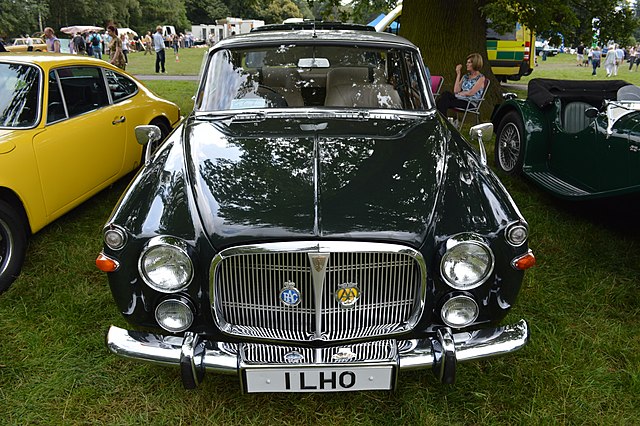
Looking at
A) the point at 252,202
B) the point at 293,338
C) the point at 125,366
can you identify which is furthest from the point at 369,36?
the point at 125,366

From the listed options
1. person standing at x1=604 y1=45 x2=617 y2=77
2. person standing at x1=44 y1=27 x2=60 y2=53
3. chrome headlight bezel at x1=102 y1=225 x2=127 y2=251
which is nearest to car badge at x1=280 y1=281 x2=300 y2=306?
chrome headlight bezel at x1=102 y1=225 x2=127 y2=251

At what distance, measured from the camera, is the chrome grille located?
230 centimetres

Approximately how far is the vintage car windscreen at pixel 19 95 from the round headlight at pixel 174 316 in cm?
244

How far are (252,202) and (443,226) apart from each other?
0.87 meters

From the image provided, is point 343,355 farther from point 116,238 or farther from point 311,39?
point 311,39

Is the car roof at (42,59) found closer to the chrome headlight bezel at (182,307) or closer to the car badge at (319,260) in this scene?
the chrome headlight bezel at (182,307)

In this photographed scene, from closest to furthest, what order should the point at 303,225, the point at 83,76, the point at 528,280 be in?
the point at 303,225 → the point at 528,280 → the point at 83,76

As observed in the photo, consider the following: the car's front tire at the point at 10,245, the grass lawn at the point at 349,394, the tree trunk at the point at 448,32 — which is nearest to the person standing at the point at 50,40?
the tree trunk at the point at 448,32

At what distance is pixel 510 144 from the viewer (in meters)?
6.13

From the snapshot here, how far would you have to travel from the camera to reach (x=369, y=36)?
404cm

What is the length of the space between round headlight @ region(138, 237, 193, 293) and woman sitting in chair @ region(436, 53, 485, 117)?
230 inches

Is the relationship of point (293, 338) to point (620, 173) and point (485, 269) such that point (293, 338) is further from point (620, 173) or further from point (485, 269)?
point (620, 173)

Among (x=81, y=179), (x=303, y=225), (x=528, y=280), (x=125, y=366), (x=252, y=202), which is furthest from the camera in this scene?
(x=81, y=179)

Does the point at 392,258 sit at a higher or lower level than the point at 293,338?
higher
